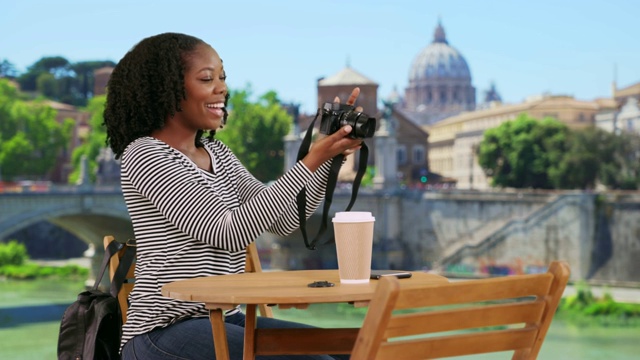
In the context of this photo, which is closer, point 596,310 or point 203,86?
point 203,86

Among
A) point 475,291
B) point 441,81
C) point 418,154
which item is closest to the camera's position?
point 475,291

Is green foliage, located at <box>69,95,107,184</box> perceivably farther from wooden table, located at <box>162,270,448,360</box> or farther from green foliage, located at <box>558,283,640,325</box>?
wooden table, located at <box>162,270,448,360</box>

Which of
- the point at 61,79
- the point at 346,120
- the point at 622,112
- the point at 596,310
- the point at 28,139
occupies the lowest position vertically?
the point at 596,310

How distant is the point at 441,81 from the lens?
65.0m

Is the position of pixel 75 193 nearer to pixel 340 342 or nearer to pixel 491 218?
pixel 491 218

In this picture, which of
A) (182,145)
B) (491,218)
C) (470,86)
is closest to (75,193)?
(491,218)

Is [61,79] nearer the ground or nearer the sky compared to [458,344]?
nearer the sky

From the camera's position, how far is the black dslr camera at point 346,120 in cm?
191

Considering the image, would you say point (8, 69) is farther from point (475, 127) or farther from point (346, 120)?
point (346, 120)

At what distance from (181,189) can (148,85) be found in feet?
0.87

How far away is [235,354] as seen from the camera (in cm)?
186

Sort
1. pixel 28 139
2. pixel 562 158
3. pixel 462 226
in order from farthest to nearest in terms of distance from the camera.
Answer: pixel 28 139, pixel 562 158, pixel 462 226

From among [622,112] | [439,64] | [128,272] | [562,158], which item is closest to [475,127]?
[622,112]

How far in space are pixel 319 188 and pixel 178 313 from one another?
38 cm
